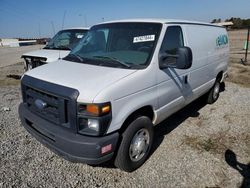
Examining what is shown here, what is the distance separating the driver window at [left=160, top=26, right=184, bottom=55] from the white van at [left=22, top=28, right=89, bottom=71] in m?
3.74

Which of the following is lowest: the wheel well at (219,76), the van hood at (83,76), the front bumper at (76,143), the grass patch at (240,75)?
the grass patch at (240,75)

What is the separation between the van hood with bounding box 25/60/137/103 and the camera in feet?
8.50

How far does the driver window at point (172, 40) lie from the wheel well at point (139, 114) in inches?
36.0

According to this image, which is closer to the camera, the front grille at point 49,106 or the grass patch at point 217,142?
the front grille at point 49,106

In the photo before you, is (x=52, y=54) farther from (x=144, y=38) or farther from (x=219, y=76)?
(x=219, y=76)

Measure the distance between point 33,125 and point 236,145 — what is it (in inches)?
135

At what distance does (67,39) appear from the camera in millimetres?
7762

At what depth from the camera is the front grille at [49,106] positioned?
106 inches

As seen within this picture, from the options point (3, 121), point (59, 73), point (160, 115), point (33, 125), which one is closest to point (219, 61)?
point (160, 115)

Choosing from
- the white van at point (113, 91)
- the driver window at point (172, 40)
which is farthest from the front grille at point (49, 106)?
the driver window at point (172, 40)

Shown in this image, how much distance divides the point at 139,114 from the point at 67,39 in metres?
5.44

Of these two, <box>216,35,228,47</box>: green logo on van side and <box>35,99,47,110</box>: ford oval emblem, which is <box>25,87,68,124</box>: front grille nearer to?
<box>35,99,47,110</box>: ford oval emblem

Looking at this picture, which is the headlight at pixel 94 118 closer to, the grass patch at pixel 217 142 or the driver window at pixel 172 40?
the driver window at pixel 172 40

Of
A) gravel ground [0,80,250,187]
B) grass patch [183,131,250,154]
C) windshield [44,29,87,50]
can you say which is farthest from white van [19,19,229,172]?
windshield [44,29,87,50]
